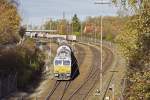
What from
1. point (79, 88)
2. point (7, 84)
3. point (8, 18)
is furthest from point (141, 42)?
point (8, 18)

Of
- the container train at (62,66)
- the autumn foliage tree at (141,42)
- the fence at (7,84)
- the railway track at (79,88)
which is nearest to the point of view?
the autumn foliage tree at (141,42)

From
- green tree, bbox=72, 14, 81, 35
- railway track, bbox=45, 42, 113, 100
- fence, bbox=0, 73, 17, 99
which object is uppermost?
green tree, bbox=72, 14, 81, 35

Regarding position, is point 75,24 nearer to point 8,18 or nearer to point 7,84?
point 8,18

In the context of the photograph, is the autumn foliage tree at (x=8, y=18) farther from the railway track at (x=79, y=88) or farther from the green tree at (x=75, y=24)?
the green tree at (x=75, y=24)

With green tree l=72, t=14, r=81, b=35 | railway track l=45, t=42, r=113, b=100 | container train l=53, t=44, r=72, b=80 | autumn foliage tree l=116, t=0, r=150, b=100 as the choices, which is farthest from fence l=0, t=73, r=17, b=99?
green tree l=72, t=14, r=81, b=35

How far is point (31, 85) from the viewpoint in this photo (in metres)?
56.3

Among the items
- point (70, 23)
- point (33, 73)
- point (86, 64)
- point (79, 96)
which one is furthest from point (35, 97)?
point (70, 23)

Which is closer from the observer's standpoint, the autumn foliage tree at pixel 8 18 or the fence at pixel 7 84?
the fence at pixel 7 84

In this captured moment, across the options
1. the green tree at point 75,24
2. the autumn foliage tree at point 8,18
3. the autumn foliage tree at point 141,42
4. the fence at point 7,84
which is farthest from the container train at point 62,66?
the green tree at point 75,24

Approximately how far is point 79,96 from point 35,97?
17.1 feet

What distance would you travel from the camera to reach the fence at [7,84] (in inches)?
1828

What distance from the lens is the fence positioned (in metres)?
46.4

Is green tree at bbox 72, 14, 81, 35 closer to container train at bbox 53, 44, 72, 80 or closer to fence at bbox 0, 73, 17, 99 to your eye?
container train at bbox 53, 44, 72, 80

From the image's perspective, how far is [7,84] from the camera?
158 ft
